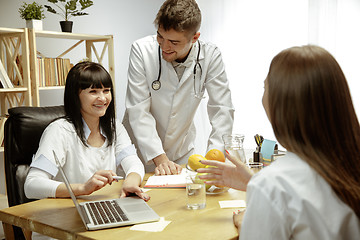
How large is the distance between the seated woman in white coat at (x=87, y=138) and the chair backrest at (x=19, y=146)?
10 centimetres

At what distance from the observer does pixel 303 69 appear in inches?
33.7

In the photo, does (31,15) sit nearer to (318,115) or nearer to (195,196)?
(195,196)

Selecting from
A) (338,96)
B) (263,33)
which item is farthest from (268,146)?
(263,33)

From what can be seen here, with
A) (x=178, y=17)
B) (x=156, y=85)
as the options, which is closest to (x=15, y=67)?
(x=156, y=85)

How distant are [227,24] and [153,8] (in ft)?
3.15

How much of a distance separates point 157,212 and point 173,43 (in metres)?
0.97

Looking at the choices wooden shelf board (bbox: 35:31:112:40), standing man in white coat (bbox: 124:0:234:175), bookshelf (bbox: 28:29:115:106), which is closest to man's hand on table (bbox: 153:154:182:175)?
standing man in white coat (bbox: 124:0:234:175)

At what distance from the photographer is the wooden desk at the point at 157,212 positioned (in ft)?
3.78

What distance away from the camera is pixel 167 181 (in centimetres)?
175

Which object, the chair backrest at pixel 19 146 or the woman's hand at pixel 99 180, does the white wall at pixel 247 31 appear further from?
the woman's hand at pixel 99 180

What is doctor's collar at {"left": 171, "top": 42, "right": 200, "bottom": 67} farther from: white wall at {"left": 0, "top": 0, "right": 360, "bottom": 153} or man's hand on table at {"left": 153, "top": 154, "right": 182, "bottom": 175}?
white wall at {"left": 0, "top": 0, "right": 360, "bottom": 153}

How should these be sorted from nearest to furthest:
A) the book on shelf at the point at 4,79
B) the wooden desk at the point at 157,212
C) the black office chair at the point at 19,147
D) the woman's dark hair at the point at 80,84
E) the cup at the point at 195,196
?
the wooden desk at the point at 157,212, the cup at the point at 195,196, the black office chair at the point at 19,147, the woman's dark hair at the point at 80,84, the book on shelf at the point at 4,79

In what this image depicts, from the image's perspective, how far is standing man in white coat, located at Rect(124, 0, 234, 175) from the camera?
7.11ft

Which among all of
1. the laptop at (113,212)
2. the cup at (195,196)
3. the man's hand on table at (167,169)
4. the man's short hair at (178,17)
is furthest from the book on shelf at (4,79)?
the cup at (195,196)
